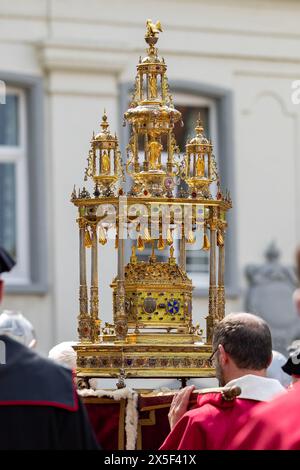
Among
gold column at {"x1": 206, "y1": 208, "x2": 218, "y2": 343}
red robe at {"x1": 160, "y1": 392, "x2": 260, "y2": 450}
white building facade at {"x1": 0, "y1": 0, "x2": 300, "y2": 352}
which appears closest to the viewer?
red robe at {"x1": 160, "y1": 392, "x2": 260, "y2": 450}

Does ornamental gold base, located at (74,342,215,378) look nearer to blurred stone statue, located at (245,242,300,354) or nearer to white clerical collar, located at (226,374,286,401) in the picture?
white clerical collar, located at (226,374,286,401)

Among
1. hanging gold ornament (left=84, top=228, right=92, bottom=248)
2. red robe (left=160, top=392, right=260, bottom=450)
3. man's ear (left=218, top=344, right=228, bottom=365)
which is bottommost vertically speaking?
red robe (left=160, top=392, right=260, bottom=450)

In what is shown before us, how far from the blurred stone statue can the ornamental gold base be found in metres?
7.57

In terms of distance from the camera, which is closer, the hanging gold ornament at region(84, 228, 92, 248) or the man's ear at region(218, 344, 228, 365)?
the man's ear at region(218, 344, 228, 365)

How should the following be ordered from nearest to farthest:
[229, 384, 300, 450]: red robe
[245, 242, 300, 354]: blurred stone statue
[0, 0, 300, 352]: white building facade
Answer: [229, 384, 300, 450]: red robe < [0, 0, 300, 352]: white building facade < [245, 242, 300, 354]: blurred stone statue

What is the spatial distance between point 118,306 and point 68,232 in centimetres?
680

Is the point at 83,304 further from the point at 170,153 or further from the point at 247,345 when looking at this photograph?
the point at 247,345

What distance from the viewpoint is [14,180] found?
15.6m

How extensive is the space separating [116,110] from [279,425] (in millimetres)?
10462

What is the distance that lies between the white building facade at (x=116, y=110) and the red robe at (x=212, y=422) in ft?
24.2

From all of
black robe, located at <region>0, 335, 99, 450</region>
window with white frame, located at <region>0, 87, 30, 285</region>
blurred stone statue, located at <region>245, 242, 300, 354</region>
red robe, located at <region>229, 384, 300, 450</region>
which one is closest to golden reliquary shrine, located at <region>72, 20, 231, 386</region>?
black robe, located at <region>0, 335, 99, 450</region>

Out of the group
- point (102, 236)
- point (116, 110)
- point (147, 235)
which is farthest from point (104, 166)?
point (116, 110)

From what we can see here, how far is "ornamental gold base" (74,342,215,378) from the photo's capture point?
823 centimetres
